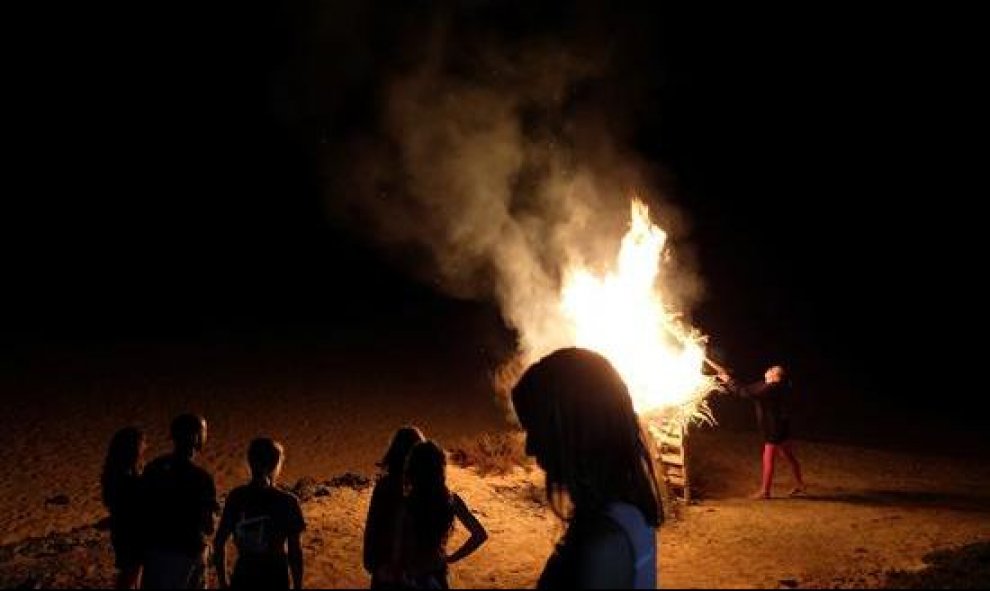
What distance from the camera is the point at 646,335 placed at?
1107 cm

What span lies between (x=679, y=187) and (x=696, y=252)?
11.0m

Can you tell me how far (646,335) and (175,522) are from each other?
278 inches

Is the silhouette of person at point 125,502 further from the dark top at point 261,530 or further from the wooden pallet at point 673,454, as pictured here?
the wooden pallet at point 673,454

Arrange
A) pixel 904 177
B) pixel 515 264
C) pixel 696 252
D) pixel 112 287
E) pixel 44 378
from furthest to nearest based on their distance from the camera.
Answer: pixel 904 177
pixel 696 252
pixel 112 287
pixel 44 378
pixel 515 264

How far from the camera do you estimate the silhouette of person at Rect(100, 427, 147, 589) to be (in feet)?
17.9

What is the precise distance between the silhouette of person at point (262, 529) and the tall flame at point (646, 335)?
577 centimetres

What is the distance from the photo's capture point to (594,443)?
101 inches

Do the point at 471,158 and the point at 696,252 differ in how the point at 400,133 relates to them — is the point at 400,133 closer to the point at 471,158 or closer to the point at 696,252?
the point at 471,158

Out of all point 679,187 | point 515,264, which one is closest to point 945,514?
point 515,264

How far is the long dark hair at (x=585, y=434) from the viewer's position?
252 cm

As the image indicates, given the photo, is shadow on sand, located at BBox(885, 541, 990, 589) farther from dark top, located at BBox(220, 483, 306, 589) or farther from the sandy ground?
dark top, located at BBox(220, 483, 306, 589)

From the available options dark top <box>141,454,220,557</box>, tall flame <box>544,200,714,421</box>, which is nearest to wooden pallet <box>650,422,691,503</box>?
tall flame <box>544,200,714,421</box>

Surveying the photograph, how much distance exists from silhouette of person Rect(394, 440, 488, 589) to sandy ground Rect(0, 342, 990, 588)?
7.56ft

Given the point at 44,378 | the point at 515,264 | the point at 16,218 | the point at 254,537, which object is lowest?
the point at 254,537
